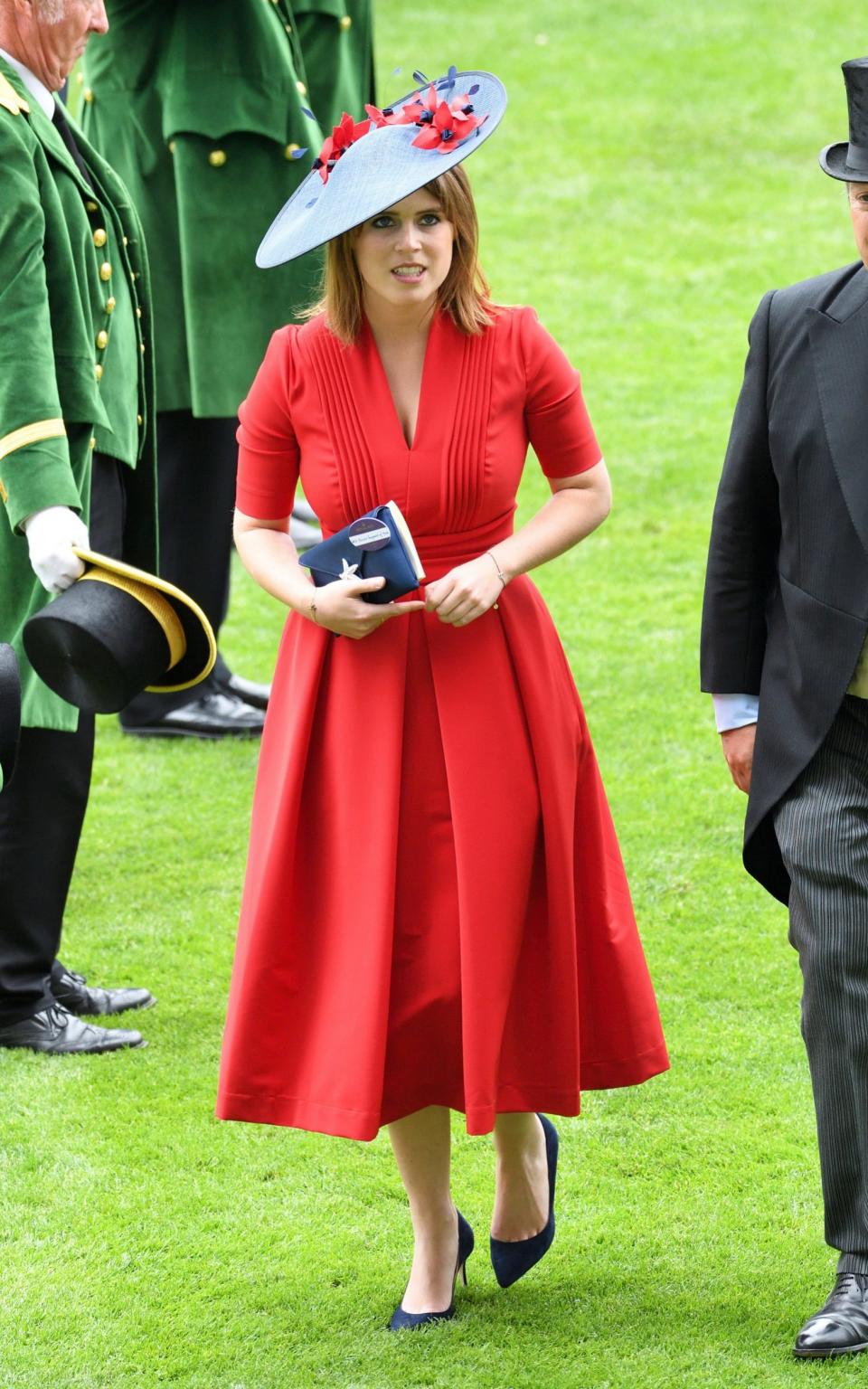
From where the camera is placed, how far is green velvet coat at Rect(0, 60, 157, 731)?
13.1 ft

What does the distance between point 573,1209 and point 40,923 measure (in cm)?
140

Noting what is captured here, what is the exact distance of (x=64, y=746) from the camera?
4.59 metres

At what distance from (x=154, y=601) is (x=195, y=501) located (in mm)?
2872

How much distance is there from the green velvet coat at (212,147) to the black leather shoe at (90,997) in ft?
6.39

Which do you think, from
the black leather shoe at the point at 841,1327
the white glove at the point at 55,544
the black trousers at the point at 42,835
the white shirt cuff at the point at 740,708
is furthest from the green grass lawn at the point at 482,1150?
the white glove at the point at 55,544

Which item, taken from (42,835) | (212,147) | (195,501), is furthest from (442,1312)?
(212,147)

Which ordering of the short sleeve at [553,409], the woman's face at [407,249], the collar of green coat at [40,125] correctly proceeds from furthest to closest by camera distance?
the collar of green coat at [40,125] → the short sleeve at [553,409] → the woman's face at [407,249]

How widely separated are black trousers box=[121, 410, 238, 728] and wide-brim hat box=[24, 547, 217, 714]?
108 inches

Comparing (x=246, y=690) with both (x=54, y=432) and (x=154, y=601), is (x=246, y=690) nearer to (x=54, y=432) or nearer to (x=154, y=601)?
(x=54, y=432)

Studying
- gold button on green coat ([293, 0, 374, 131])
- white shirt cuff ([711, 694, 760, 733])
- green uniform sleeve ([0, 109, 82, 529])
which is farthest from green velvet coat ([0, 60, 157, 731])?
gold button on green coat ([293, 0, 374, 131])

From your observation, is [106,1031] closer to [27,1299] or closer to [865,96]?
[27,1299]

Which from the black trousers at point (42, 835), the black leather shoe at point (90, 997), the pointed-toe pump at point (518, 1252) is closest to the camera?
the pointed-toe pump at point (518, 1252)

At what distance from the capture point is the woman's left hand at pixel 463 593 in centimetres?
329

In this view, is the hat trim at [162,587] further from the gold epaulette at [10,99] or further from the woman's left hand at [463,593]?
the gold epaulette at [10,99]
